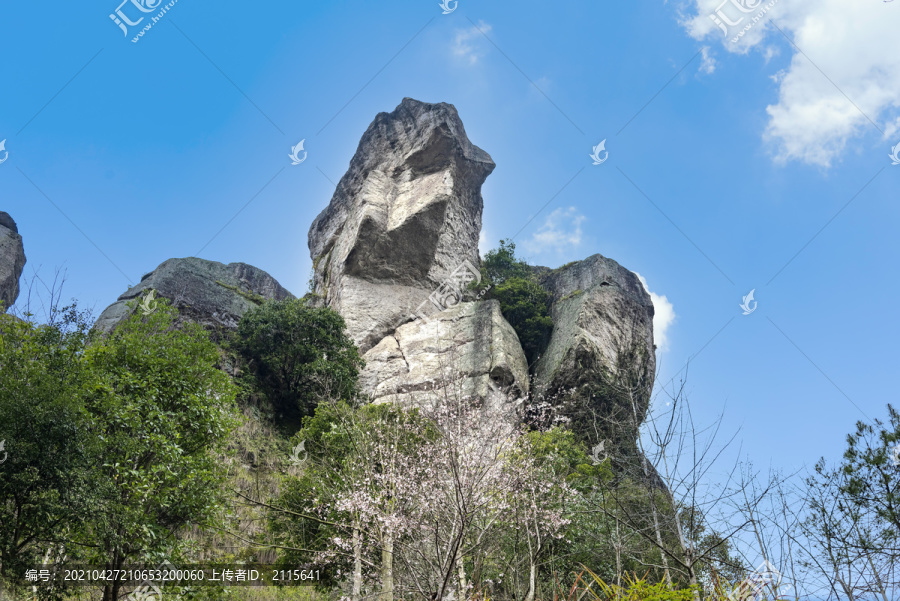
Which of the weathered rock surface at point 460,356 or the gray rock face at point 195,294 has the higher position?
the gray rock face at point 195,294

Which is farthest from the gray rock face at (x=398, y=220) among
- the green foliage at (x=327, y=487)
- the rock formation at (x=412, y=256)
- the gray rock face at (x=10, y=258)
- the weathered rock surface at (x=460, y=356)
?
the gray rock face at (x=10, y=258)

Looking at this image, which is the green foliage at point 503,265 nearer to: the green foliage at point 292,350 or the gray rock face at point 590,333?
the gray rock face at point 590,333

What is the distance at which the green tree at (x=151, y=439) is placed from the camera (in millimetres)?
9680

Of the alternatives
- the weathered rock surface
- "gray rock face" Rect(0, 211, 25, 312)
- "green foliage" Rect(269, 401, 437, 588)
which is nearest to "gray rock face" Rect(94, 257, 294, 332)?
"gray rock face" Rect(0, 211, 25, 312)

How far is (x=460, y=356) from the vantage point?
25.7m

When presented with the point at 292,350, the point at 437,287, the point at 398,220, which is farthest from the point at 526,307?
the point at 292,350

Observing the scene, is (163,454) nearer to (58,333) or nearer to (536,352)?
(58,333)

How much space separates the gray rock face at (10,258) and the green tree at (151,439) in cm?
2398

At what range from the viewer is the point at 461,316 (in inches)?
1157

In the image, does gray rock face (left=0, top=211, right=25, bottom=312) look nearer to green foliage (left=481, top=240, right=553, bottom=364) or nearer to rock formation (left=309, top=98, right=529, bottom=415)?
rock formation (left=309, top=98, right=529, bottom=415)

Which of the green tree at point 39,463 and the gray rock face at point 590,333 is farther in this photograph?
the gray rock face at point 590,333

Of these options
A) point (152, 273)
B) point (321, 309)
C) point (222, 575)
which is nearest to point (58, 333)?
point (222, 575)

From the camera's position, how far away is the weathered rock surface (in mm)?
24875

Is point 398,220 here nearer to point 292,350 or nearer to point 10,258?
point 292,350
